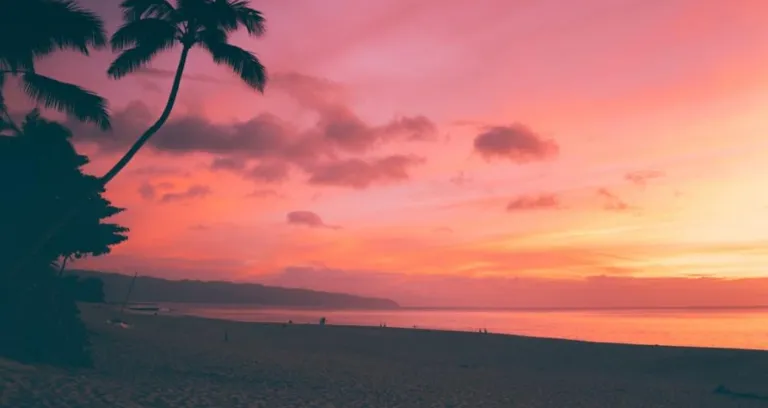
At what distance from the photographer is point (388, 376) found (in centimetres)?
2283

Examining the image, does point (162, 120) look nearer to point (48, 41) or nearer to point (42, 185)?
point (48, 41)

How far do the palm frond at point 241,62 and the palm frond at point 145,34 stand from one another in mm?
1147

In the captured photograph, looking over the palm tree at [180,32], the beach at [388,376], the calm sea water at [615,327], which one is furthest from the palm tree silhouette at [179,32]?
the calm sea water at [615,327]

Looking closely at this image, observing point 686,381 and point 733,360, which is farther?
point 733,360

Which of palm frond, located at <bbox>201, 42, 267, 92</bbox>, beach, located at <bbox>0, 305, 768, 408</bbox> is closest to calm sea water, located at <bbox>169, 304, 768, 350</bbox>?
beach, located at <bbox>0, 305, 768, 408</bbox>

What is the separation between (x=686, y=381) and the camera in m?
26.5

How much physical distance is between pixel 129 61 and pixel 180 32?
195cm

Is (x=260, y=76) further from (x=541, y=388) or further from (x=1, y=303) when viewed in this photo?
(x=541, y=388)

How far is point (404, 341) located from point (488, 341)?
5.81m

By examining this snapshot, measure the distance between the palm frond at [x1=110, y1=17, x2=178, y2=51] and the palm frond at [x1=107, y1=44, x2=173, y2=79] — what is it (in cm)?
23

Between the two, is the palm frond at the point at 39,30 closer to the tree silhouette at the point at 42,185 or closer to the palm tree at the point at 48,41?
the palm tree at the point at 48,41

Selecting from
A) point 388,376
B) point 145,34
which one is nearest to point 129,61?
point 145,34

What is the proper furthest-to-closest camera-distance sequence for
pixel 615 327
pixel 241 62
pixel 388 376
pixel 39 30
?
pixel 615 327 → pixel 388 376 → pixel 241 62 → pixel 39 30

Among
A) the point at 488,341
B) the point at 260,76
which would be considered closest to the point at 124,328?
the point at 260,76
